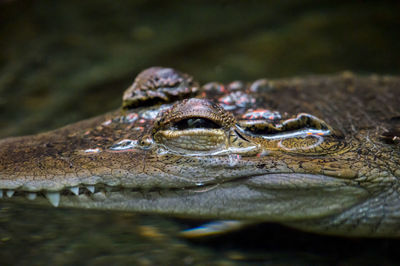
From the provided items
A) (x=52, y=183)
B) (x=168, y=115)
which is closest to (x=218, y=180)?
(x=168, y=115)

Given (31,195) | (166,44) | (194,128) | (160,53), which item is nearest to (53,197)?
(31,195)

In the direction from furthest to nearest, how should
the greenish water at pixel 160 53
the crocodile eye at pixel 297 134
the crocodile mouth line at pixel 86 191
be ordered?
the greenish water at pixel 160 53
the crocodile eye at pixel 297 134
the crocodile mouth line at pixel 86 191

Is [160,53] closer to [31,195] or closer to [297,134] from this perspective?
[297,134]

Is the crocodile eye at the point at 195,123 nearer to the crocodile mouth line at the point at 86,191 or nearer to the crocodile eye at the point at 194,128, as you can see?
the crocodile eye at the point at 194,128

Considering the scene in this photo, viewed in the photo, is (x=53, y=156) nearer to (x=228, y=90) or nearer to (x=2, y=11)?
(x=228, y=90)

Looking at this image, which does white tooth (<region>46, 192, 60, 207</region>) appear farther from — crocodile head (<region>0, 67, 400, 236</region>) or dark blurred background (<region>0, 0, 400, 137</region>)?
dark blurred background (<region>0, 0, 400, 137</region>)

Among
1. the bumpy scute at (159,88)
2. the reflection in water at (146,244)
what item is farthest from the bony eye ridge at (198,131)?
the reflection in water at (146,244)
